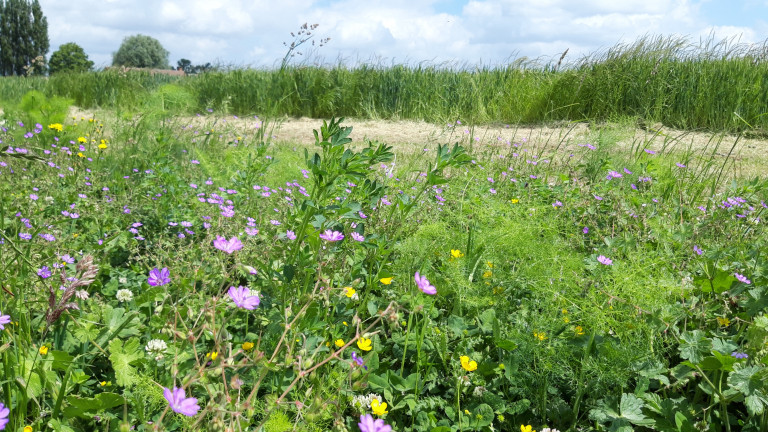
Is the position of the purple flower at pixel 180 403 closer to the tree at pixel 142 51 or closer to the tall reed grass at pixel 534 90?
the tall reed grass at pixel 534 90

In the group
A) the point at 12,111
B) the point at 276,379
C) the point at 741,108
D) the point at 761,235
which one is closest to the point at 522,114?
the point at 741,108

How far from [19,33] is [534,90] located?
70991 millimetres

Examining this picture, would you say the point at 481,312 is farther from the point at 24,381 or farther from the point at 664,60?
the point at 664,60

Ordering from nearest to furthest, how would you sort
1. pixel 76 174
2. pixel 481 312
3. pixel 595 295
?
pixel 595 295 → pixel 481 312 → pixel 76 174

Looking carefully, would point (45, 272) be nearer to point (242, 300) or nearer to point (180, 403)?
point (242, 300)

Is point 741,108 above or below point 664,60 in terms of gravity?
below

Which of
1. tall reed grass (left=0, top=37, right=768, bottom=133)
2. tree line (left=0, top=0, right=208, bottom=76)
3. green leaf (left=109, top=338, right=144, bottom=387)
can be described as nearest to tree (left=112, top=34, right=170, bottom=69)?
tree line (left=0, top=0, right=208, bottom=76)

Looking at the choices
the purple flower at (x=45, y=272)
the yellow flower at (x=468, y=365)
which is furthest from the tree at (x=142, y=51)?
the yellow flower at (x=468, y=365)

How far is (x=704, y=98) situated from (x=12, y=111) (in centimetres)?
941

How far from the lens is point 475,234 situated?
218 centimetres

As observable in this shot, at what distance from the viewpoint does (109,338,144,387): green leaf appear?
1422 millimetres

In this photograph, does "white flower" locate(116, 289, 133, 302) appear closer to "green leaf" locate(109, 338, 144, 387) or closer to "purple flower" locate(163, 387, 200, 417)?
"green leaf" locate(109, 338, 144, 387)

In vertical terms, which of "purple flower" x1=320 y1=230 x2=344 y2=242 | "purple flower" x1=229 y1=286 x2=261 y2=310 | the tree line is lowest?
"purple flower" x1=229 y1=286 x2=261 y2=310

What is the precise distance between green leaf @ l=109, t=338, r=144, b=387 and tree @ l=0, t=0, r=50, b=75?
70458mm
